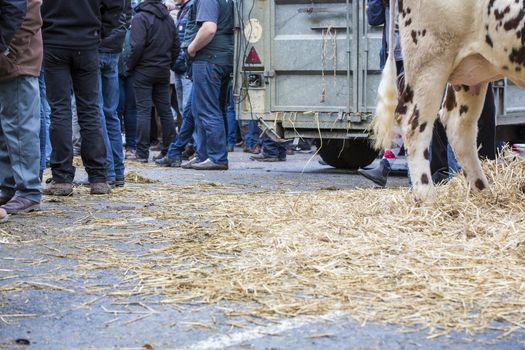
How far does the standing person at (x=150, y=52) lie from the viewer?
1352 centimetres

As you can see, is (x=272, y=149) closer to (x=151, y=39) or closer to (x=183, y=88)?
(x=183, y=88)

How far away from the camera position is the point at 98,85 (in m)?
8.92

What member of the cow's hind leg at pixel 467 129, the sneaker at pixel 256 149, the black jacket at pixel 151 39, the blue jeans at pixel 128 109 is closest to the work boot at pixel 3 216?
the cow's hind leg at pixel 467 129

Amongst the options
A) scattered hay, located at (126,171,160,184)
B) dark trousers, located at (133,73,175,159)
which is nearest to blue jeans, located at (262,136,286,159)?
dark trousers, located at (133,73,175,159)

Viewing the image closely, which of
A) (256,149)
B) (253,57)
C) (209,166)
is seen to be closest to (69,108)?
(253,57)

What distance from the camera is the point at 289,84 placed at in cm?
1182

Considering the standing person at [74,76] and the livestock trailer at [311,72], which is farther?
the livestock trailer at [311,72]

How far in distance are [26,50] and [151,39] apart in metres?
6.32

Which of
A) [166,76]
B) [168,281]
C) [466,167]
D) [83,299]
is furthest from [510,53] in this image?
[166,76]

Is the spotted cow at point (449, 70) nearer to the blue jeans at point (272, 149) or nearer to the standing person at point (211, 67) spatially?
the standing person at point (211, 67)

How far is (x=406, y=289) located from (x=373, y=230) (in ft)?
5.06

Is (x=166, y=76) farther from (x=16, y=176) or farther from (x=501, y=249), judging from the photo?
(x=501, y=249)

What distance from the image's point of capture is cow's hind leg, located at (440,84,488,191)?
7359 millimetres

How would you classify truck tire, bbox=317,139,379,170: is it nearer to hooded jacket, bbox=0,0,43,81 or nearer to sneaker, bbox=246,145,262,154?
sneaker, bbox=246,145,262,154
